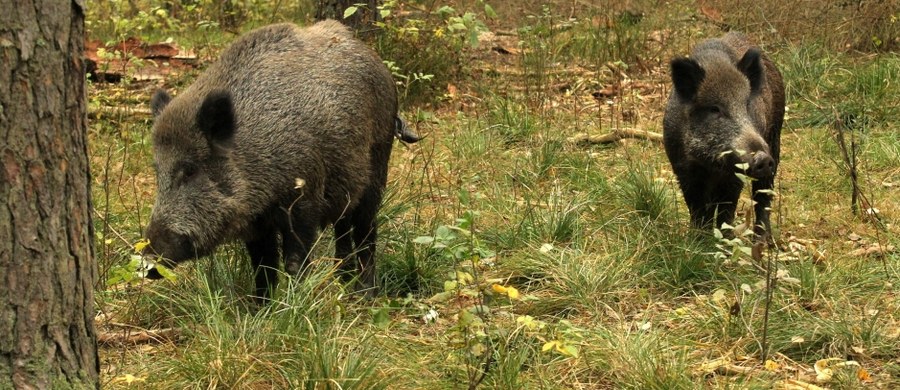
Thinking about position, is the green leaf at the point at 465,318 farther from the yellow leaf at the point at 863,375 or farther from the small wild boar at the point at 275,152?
the yellow leaf at the point at 863,375

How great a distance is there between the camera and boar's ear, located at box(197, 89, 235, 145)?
16.8 feet

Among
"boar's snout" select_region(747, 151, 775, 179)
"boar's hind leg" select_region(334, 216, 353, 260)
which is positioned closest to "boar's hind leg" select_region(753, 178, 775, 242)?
"boar's snout" select_region(747, 151, 775, 179)

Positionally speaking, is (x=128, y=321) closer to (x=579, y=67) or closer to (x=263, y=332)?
(x=263, y=332)

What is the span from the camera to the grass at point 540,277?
164 inches

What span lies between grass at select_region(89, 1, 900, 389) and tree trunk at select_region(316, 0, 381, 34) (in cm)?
33

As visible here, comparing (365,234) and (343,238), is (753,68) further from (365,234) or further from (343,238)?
(343,238)

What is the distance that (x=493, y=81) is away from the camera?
10594 millimetres

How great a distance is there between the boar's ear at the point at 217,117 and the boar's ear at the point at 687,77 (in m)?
2.89

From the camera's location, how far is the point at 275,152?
541 cm

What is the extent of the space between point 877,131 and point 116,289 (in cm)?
632

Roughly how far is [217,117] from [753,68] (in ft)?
11.5

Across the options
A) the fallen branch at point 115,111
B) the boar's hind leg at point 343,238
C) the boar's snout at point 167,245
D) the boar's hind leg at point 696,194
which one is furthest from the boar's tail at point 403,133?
the fallen branch at point 115,111

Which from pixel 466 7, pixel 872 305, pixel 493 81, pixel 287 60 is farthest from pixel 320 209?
pixel 466 7

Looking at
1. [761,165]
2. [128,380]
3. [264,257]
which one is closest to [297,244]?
[264,257]
